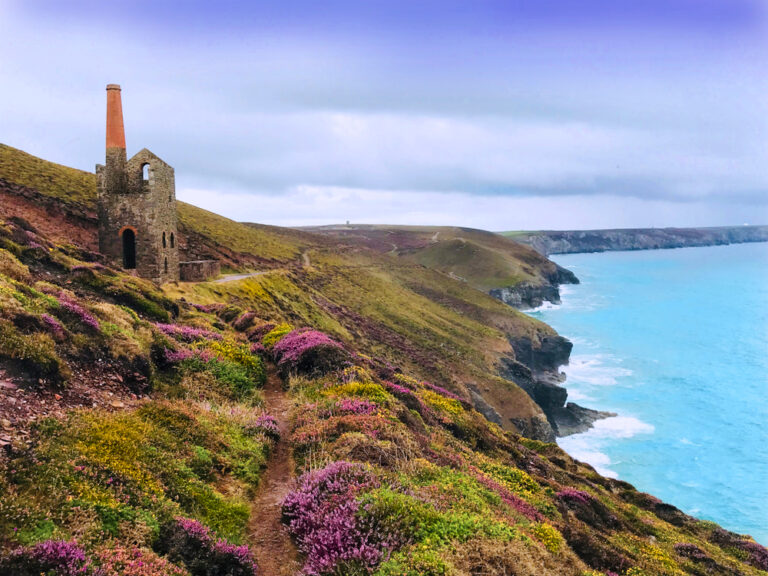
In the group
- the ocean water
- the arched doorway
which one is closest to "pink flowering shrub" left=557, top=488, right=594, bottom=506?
the arched doorway

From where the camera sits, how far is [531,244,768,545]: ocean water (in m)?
49.6

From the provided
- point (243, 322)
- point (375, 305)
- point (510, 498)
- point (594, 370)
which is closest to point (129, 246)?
point (243, 322)

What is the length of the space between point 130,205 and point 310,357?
907 inches

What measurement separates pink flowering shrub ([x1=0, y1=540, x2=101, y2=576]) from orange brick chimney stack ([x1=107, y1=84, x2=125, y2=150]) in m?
35.1

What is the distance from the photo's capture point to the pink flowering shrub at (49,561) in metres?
5.32

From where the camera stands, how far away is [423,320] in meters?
81.9

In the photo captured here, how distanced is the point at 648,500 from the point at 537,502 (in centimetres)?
1274

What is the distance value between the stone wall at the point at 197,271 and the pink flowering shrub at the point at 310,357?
74.3ft

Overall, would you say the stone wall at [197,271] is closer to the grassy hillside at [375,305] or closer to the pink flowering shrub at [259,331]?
the grassy hillside at [375,305]

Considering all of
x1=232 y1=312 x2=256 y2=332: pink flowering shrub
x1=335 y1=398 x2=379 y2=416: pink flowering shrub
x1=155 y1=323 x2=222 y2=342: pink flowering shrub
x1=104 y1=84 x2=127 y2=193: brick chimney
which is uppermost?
x1=104 y1=84 x2=127 y2=193: brick chimney

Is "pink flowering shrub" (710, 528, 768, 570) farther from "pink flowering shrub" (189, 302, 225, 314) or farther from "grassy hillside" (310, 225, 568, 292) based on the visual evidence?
"grassy hillside" (310, 225, 568, 292)

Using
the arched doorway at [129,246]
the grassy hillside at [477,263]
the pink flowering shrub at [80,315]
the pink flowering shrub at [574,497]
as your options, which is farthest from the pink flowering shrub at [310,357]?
the grassy hillside at [477,263]

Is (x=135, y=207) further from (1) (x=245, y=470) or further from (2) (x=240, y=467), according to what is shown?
(1) (x=245, y=470)

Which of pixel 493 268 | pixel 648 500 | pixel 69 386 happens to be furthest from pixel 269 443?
pixel 493 268
